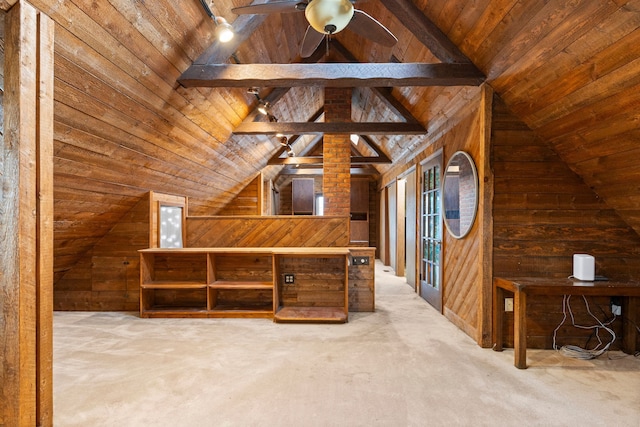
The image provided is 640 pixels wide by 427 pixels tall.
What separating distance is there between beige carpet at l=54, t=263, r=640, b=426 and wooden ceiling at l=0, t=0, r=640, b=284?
1.43 metres

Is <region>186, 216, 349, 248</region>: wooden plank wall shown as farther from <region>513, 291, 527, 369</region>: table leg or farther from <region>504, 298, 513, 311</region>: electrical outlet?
<region>513, 291, 527, 369</region>: table leg

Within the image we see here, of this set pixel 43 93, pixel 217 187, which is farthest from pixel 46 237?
pixel 217 187

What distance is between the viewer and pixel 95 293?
12.9 feet

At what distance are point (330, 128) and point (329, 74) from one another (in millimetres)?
1699

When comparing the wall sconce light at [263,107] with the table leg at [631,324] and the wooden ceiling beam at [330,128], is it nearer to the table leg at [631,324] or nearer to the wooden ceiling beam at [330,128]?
the wooden ceiling beam at [330,128]

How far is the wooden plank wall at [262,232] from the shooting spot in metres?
3.99

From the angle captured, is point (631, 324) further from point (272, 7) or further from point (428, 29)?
point (272, 7)

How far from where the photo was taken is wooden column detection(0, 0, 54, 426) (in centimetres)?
141

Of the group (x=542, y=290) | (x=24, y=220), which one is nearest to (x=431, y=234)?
(x=542, y=290)

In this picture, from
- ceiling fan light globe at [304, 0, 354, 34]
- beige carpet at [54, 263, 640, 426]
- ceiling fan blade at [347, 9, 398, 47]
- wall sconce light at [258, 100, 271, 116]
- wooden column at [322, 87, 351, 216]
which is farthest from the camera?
wooden column at [322, 87, 351, 216]

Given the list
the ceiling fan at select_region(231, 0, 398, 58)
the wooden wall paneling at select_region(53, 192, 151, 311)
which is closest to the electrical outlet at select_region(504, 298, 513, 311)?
the ceiling fan at select_region(231, 0, 398, 58)

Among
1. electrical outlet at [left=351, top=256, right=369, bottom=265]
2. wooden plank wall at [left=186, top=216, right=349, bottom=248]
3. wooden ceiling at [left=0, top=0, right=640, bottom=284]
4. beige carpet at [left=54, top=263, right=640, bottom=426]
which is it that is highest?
wooden ceiling at [left=0, top=0, right=640, bottom=284]

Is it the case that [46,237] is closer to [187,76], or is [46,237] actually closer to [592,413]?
[187,76]

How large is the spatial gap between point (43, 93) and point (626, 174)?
147 inches
